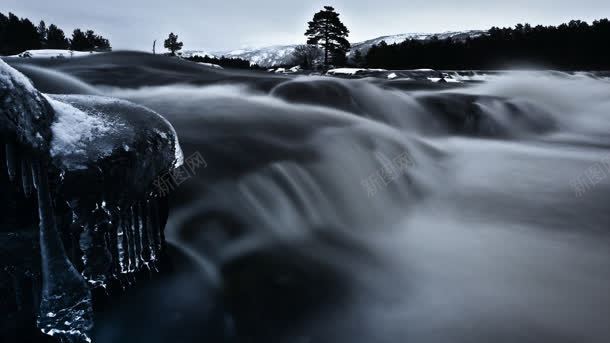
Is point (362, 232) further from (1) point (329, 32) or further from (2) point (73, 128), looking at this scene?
(1) point (329, 32)

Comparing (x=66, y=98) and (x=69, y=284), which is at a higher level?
(x=66, y=98)

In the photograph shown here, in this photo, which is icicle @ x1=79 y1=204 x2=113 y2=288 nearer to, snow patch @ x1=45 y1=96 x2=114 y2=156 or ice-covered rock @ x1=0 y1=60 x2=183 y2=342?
ice-covered rock @ x1=0 y1=60 x2=183 y2=342

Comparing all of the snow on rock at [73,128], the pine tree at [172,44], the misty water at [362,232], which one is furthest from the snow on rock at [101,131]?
the pine tree at [172,44]

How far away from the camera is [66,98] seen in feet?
5.58

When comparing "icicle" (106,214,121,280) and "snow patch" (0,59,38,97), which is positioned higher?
"snow patch" (0,59,38,97)

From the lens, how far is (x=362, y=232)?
279cm

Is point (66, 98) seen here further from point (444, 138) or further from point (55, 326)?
point (444, 138)

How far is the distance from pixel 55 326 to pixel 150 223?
583 mm

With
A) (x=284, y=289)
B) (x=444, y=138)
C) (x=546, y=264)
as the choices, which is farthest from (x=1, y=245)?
(x=444, y=138)

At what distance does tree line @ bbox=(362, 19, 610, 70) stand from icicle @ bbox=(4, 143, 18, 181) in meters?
33.7

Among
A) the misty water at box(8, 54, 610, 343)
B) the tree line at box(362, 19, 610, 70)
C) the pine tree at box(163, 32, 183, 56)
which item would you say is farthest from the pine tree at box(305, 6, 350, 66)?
the misty water at box(8, 54, 610, 343)

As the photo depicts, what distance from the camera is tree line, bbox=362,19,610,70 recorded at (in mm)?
27750

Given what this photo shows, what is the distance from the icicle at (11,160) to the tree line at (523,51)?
33.7m

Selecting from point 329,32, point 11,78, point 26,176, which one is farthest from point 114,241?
point 329,32
